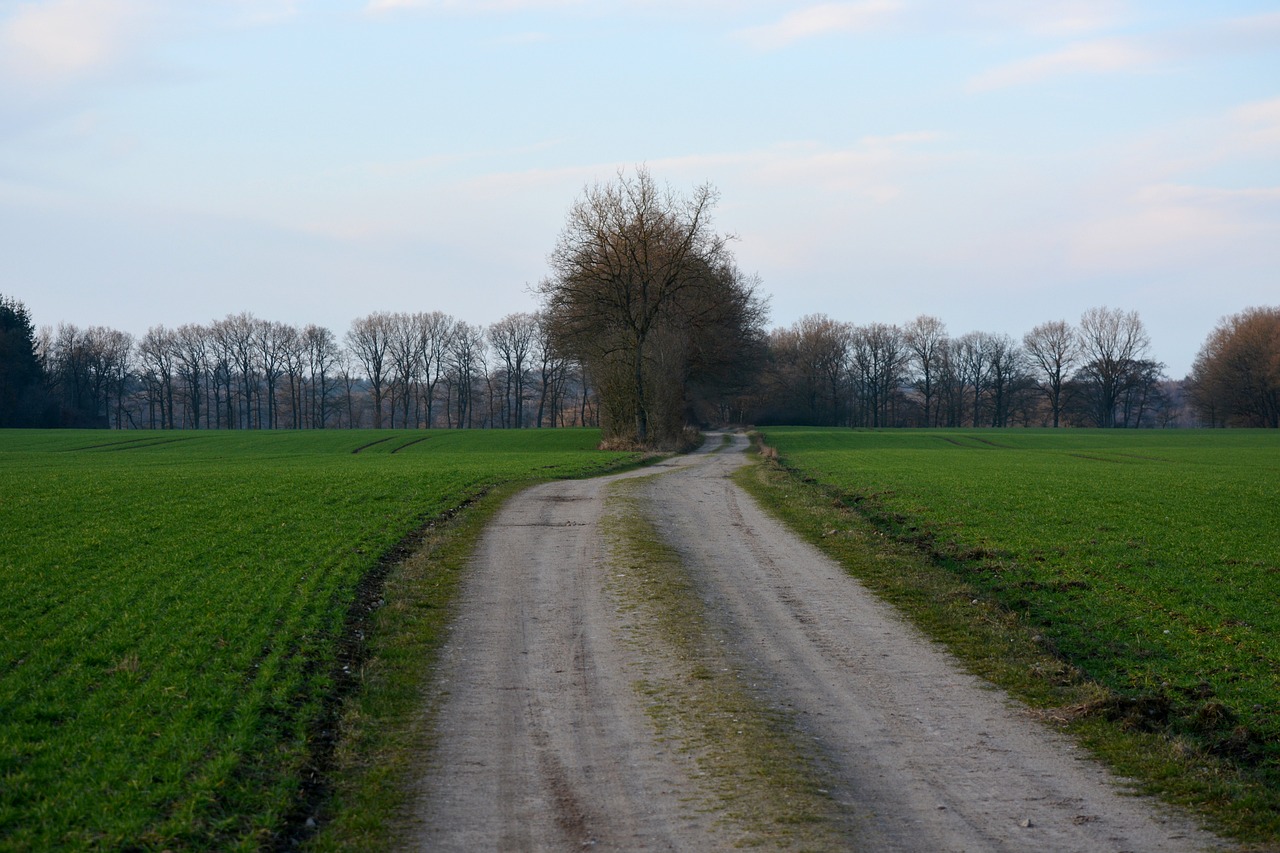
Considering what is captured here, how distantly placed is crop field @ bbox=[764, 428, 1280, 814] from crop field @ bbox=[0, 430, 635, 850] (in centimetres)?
731

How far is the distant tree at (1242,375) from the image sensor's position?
10019 cm

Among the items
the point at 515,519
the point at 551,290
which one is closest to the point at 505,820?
the point at 515,519

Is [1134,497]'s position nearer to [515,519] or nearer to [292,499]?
[515,519]

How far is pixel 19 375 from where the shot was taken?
87.4 meters

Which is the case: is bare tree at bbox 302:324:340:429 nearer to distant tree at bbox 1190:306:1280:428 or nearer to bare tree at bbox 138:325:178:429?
bare tree at bbox 138:325:178:429

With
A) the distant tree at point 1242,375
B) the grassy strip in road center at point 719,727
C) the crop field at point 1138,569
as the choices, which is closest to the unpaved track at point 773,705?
the grassy strip in road center at point 719,727

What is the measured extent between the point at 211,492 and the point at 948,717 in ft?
62.8

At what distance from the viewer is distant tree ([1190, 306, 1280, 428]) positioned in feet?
329

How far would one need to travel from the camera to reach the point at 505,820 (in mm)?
5793

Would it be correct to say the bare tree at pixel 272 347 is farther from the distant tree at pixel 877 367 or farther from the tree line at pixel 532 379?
the distant tree at pixel 877 367

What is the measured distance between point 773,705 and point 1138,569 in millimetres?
8968

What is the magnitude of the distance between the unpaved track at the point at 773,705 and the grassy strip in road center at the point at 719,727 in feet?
0.52

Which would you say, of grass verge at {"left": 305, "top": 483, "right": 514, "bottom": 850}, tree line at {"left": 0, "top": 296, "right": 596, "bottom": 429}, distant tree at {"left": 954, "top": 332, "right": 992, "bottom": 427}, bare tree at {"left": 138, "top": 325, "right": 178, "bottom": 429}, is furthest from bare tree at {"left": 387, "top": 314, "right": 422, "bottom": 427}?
grass verge at {"left": 305, "top": 483, "right": 514, "bottom": 850}

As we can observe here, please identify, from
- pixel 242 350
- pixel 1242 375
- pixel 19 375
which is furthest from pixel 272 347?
pixel 1242 375
